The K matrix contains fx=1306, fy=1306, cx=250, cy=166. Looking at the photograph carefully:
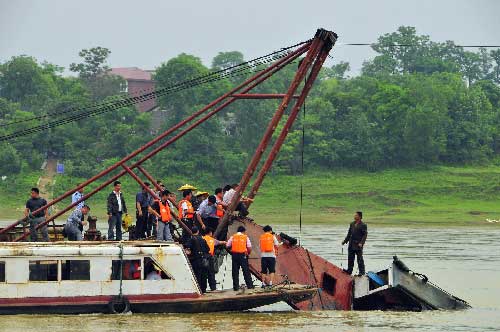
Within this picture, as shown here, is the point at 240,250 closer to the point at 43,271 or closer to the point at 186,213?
the point at 186,213

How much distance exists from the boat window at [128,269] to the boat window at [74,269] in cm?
58

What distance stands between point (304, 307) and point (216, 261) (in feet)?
8.29

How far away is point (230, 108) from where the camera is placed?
118 metres

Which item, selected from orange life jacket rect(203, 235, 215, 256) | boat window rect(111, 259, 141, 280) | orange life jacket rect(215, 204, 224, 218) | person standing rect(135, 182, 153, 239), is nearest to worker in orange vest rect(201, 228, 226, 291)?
orange life jacket rect(203, 235, 215, 256)

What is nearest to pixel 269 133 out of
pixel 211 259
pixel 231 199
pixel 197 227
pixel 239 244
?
pixel 231 199

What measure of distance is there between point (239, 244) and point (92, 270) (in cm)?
350

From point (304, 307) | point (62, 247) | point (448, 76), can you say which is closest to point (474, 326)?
point (304, 307)

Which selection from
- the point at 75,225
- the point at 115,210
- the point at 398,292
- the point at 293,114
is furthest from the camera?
the point at 115,210

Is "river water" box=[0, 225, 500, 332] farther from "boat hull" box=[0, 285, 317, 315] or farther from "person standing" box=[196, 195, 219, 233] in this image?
"person standing" box=[196, 195, 219, 233]

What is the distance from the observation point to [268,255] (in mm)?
30203

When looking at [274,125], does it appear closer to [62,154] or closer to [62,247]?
[62,247]

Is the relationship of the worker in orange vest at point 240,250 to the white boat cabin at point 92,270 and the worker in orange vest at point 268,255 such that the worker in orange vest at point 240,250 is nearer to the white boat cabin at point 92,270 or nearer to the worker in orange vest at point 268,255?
the worker in orange vest at point 268,255

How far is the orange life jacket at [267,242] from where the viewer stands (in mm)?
30062

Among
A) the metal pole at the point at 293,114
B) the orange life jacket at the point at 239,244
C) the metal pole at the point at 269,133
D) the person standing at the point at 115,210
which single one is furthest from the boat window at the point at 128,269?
the metal pole at the point at 293,114
